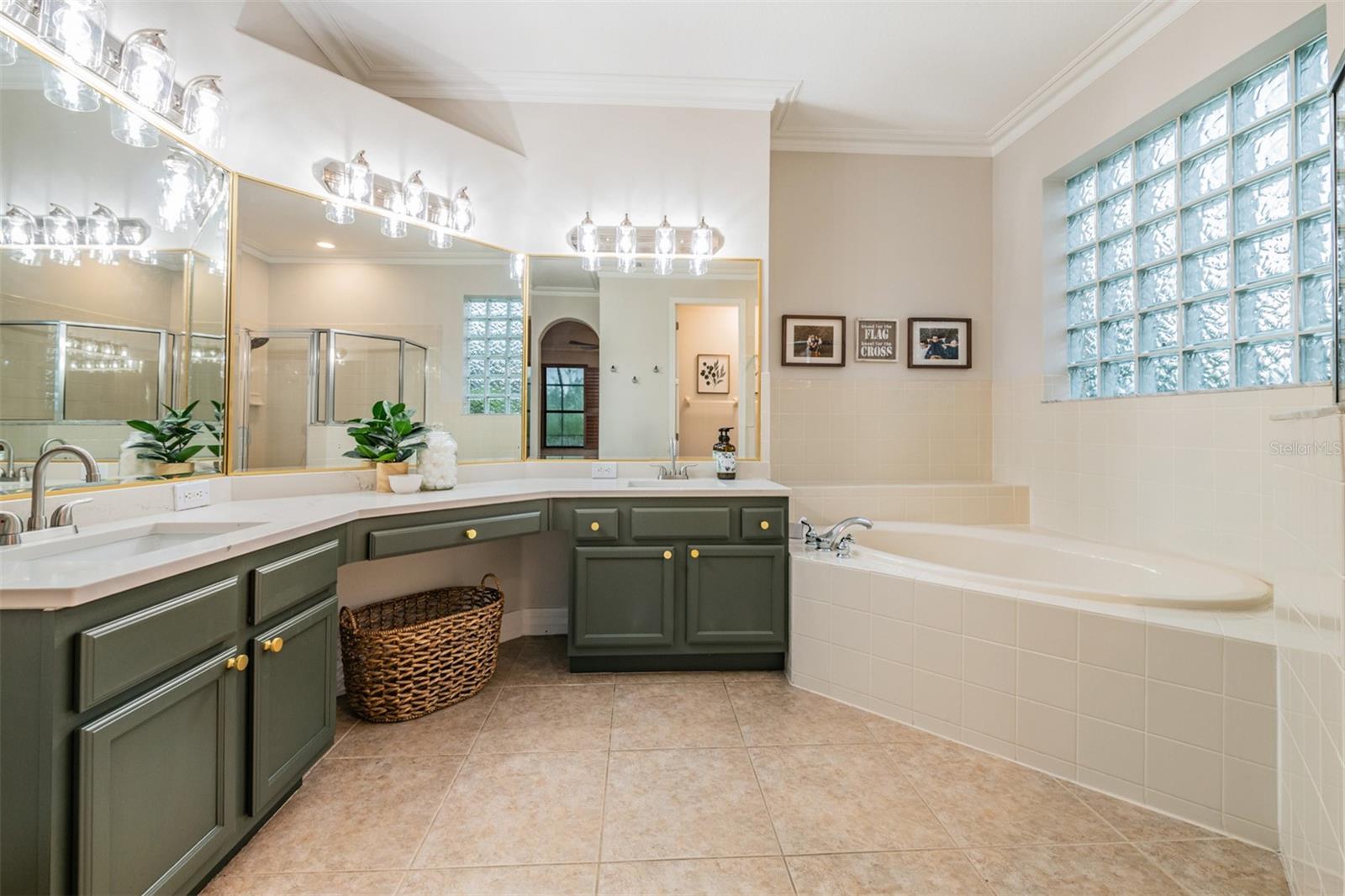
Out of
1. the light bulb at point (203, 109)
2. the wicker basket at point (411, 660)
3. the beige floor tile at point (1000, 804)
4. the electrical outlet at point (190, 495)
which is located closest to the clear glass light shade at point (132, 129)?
the light bulb at point (203, 109)

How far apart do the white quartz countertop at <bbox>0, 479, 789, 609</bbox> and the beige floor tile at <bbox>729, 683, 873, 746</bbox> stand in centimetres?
80

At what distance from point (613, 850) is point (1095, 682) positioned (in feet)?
4.76

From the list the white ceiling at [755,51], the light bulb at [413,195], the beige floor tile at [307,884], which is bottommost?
the beige floor tile at [307,884]

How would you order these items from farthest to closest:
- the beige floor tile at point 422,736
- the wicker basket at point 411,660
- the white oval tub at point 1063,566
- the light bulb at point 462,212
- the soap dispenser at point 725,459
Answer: the soap dispenser at point 725,459 → the light bulb at point 462,212 → the wicker basket at point 411,660 → the beige floor tile at point 422,736 → the white oval tub at point 1063,566

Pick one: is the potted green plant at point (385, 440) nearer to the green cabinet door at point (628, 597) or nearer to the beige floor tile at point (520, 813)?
the green cabinet door at point (628, 597)

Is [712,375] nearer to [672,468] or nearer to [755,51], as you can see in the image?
[672,468]

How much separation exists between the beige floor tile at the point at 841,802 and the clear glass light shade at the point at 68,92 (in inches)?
103

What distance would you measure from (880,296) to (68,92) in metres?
3.40

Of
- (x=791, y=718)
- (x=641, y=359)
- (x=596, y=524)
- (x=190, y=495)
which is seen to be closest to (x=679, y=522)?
(x=596, y=524)

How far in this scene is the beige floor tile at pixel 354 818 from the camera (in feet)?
4.42

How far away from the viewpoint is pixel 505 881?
1282mm

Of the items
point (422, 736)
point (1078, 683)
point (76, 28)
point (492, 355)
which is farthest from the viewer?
point (492, 355)

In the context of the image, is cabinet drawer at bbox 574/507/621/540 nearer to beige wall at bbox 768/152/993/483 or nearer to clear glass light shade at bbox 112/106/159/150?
beige wall at bbox 768/152/993/483

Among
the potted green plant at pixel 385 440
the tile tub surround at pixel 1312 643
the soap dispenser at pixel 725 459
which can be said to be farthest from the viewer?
the soap dispenser at pixel 725 459
